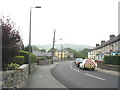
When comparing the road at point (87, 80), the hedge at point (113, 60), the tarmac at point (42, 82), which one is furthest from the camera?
the hedge at point (113, 60)

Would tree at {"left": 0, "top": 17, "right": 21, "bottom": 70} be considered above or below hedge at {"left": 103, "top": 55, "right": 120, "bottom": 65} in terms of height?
above

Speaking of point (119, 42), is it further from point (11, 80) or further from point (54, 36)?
point (11, 80)

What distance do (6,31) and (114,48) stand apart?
40638mm

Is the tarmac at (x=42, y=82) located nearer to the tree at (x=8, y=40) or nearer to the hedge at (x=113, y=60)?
the tree at (x=8, y=40)

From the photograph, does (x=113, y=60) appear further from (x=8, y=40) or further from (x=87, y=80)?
(x=8, y=40)

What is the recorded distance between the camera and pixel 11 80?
7.74 m

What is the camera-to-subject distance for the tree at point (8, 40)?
898 centimetres

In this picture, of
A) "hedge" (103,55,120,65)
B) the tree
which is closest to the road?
the tree

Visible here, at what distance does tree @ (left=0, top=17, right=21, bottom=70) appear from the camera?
8.98 metres

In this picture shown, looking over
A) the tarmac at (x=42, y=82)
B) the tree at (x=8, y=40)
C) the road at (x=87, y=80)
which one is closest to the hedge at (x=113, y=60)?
the road at (x=87, y=80)

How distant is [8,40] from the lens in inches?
361

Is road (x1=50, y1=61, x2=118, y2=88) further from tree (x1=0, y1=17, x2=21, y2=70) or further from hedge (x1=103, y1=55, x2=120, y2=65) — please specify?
hedge (x1=103, y1=55, x2=120, y2=65)

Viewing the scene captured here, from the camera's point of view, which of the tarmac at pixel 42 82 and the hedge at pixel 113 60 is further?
the hedge at pixel 113 60

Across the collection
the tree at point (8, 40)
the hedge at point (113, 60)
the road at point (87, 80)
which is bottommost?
the road at point (87, 80)
